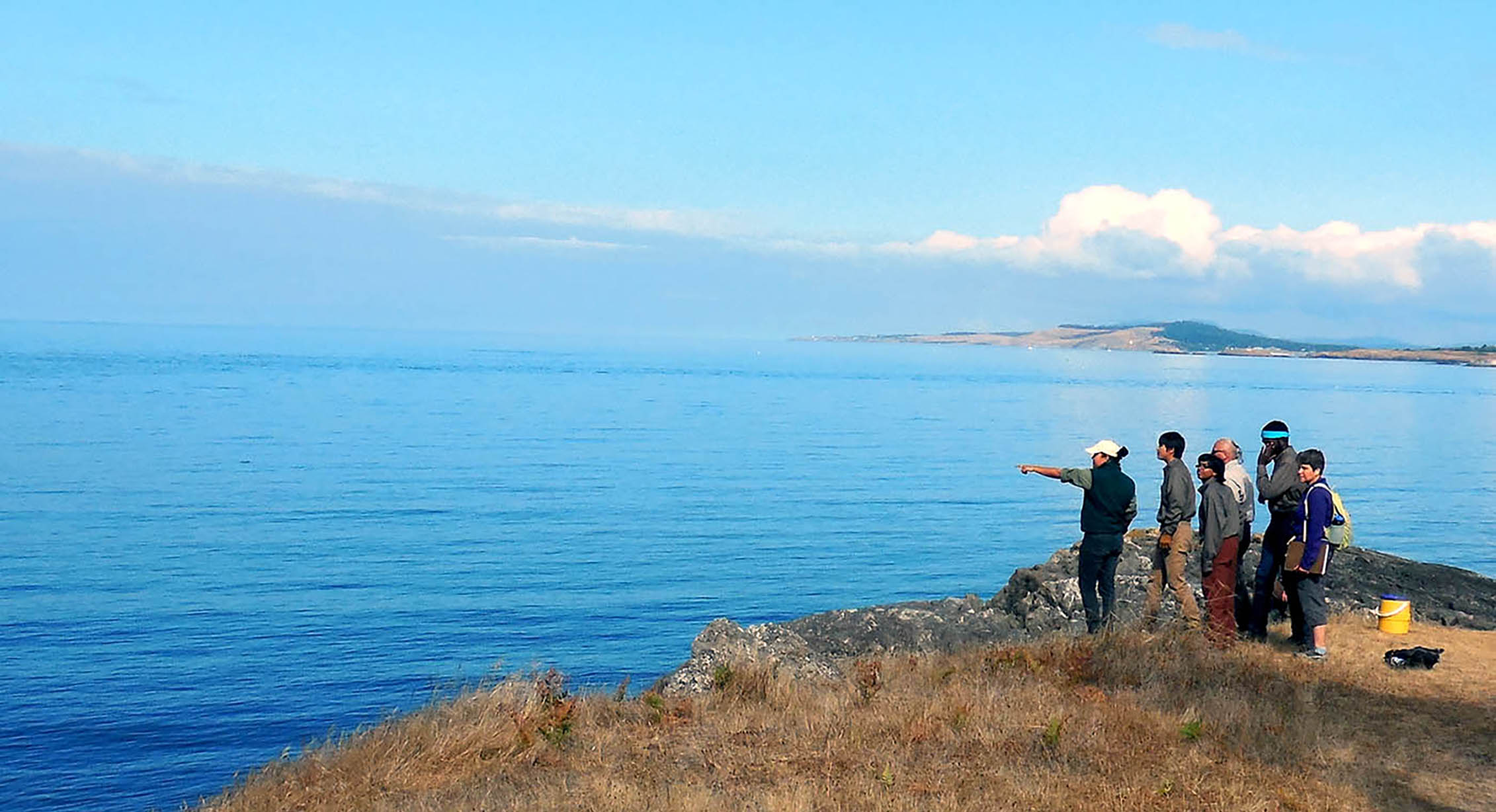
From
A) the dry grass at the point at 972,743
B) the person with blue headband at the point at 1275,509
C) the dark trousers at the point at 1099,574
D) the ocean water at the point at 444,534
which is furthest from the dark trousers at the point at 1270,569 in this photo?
the ocean water at the point at 444,534

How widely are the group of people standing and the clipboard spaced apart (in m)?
0.01

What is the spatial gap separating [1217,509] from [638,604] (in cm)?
1392

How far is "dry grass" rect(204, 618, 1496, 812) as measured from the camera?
7.69m

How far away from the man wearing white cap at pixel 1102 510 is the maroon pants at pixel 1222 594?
90 cm

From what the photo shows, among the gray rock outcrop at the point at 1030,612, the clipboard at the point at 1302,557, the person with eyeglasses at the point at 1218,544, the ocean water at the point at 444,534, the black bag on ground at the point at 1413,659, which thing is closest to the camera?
the black bag on ground at the point at 1413,659

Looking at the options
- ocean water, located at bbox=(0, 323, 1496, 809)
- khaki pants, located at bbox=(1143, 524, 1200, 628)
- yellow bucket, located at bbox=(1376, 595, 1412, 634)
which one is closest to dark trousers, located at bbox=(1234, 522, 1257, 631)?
khaki pants, located at bbox=(1143, 524, 1200, 628)

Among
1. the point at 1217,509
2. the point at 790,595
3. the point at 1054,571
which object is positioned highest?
the point at 1217,509

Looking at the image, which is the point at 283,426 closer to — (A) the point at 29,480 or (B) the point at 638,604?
(A) the point at 29,480

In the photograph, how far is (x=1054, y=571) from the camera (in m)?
16.1

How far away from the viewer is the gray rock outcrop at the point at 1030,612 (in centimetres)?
1439

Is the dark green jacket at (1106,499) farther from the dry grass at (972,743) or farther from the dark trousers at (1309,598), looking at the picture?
the dark trousers at (1309,598)

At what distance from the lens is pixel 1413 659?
37.1 feet

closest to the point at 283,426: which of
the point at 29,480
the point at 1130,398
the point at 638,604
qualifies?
the point at 29,480

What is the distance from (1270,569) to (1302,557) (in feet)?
2.76
